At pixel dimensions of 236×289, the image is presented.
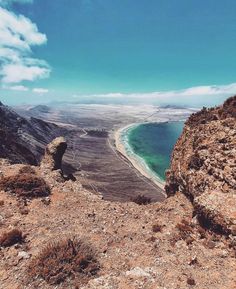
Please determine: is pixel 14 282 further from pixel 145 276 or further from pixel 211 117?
pixel 211 117

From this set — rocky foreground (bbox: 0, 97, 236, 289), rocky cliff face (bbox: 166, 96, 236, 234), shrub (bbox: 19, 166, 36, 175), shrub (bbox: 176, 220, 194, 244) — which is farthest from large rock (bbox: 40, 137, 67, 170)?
shrub (bbox: 176, 220, 194, 244)

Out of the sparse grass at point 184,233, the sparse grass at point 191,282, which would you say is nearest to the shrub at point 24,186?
the sparse grass at point 184,233

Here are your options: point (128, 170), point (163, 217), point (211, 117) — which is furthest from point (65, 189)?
point (128, 170)

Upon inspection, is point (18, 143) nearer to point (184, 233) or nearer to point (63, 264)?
point (184, 233)

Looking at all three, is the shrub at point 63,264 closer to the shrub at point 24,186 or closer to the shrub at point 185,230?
the shrub at point 185,230

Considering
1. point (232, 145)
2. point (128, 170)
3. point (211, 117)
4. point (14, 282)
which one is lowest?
point (128, 170)
